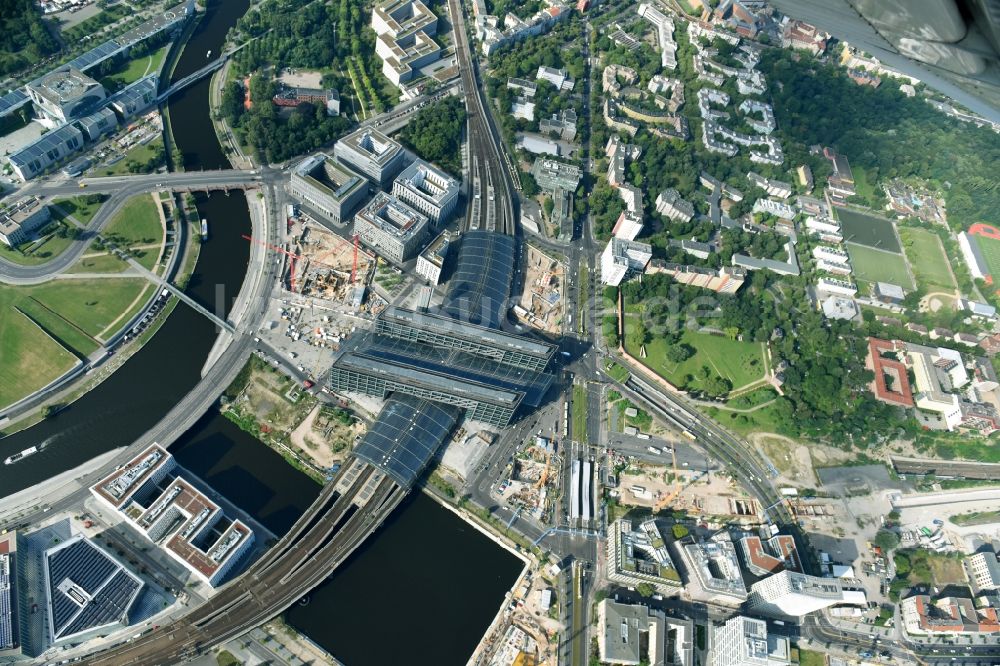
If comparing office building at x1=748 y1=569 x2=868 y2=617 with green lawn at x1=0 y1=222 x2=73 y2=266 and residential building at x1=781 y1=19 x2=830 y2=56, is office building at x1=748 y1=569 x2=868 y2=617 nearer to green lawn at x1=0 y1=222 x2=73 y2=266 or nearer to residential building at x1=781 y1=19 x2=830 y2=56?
green lawn at x1=0 y1=222 x2=73 y2=266

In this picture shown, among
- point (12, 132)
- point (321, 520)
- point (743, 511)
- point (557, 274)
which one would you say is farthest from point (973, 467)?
point (12, 132)

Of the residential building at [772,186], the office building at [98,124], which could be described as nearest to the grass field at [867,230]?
the residential building at [772,186]

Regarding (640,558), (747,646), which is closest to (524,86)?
(640,558)

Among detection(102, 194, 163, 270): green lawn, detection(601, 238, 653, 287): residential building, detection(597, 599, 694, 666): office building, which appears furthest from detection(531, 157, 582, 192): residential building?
detection(597, 599, 694, 666): office building

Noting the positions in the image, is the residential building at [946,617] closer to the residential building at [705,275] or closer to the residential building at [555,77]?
the residential building at [705,275]

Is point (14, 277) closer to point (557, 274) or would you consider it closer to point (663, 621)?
point (557, 274)

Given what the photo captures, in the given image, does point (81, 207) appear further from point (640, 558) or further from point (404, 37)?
point (640, 558)

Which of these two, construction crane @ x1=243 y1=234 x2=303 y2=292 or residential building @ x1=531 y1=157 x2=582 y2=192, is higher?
residential building @ x1=531 y1=157 x2=582 y2=192
